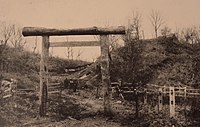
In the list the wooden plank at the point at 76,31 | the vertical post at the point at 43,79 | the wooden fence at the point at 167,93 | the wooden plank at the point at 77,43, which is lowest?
the wooden fence at the point at 167,93

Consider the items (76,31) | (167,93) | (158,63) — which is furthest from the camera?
(158,63)

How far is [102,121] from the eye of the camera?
689 centimetres

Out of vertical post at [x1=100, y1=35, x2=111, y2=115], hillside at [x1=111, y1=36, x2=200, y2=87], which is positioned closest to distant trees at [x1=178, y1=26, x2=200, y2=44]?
hillside at [x1=111, y1=36, x2=200, y2=87]

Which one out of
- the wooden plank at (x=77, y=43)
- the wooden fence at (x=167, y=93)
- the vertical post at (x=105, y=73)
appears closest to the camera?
the vertical post at (x=105, y=73)

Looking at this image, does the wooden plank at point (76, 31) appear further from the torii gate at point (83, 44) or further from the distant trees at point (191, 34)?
the distant trees at point (191, 34)

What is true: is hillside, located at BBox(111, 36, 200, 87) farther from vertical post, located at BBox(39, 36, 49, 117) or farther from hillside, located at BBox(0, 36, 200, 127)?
vertical post, located at BBox(39, 36, 49, 117)

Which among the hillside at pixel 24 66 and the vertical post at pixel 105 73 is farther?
the hillside at pixel 24 66

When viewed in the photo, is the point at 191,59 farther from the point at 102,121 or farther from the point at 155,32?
the point at 102,121

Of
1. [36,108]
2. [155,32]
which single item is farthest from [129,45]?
[155,32]

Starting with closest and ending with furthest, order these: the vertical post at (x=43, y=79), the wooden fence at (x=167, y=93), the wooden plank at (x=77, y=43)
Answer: the wooden plank at (x=77, y=43) → the vertical post at (x=43, y=79) → the wooden fence at (x=167, y=93)

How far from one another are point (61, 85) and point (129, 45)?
466cm

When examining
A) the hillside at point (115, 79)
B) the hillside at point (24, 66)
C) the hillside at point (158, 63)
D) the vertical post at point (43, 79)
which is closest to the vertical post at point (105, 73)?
the hillside at point (115, 79)

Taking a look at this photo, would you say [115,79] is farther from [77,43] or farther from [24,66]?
[77,43]

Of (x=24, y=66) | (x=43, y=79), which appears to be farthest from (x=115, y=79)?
(x=43, y=79)
